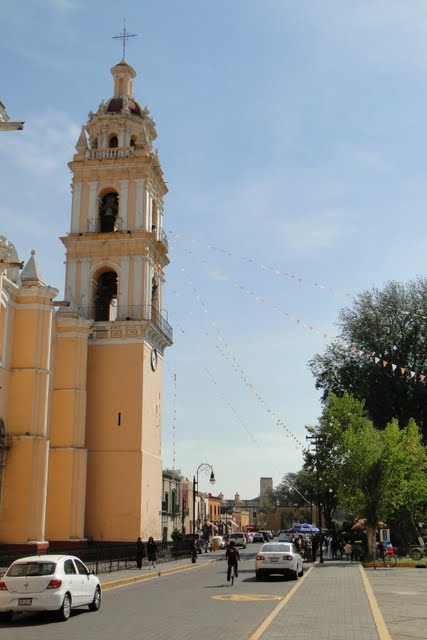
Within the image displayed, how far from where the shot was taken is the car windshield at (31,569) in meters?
14.7

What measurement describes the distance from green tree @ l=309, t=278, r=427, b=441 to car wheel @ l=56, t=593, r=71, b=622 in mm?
33878

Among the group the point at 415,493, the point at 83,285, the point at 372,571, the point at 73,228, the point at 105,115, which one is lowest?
the point at 372,571

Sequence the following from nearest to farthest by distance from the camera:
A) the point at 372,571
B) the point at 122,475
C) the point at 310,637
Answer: the point at 310,637 < the point at 372,571 < the point at 122,475

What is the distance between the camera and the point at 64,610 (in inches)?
567

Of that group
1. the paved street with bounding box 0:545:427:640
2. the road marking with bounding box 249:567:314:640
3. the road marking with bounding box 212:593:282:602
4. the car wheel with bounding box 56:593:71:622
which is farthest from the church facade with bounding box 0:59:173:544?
the car wheel with bounding box 56:593:71:622

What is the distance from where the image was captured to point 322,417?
40.2m

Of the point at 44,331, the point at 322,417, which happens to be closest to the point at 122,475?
the point at 44,331

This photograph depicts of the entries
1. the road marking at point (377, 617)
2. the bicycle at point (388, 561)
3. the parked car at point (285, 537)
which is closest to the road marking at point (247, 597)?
the road marking at point (377, 617)

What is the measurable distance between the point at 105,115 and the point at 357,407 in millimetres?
20635

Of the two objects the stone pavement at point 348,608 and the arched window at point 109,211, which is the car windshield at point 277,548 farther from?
the arched window at point 109,211

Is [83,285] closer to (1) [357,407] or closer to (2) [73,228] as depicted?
(2) [73,228]

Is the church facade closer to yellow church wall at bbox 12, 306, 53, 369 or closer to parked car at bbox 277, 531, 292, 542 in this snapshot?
yellow church wall at bbox 12, 306, 53, 369

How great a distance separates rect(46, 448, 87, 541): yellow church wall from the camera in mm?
34438

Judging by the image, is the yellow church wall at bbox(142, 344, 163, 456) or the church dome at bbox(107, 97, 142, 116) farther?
the church dome at bbox(107, 97, 142, 116)
